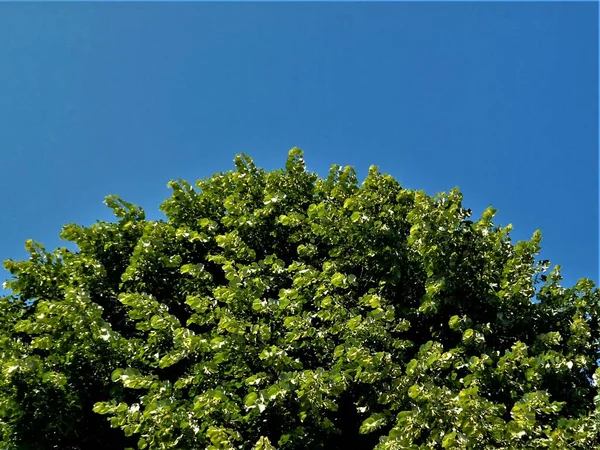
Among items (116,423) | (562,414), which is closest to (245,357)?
(116,423)

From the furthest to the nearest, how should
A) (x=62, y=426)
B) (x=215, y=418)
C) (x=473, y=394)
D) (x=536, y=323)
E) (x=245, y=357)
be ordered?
(x=536, y=323) < (x=62, y=426) < (x=245, y=357) < (x=215, y=418) < (x=473, y=394)

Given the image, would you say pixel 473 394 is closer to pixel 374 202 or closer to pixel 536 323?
pixel 536 323

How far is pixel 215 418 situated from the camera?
6469mm

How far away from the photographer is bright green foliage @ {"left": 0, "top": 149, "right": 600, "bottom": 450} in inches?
252

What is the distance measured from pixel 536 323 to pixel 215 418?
5.89m

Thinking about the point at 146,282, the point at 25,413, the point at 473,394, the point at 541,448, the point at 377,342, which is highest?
the point at 146,282

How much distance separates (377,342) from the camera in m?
7.30

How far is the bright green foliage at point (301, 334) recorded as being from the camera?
6.40 m

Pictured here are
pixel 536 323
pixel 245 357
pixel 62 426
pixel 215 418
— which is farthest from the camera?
pixel 536 323

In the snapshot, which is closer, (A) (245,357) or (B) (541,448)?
(B) (541,448)

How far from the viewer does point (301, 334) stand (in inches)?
283

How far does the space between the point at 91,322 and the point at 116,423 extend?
1578mm

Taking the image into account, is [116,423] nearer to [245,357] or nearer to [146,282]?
[245,357]

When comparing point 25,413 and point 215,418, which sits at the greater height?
point 25,413
